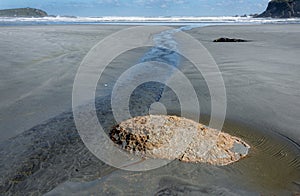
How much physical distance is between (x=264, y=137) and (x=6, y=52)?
10.7m

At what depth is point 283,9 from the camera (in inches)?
2373

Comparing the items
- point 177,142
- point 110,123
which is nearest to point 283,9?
point 110,123

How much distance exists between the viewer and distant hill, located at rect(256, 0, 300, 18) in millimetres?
56978

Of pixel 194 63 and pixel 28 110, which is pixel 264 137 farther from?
pixel 194 63

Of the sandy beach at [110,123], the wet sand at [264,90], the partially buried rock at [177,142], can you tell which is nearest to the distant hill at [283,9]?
the wet sand at [264,90]

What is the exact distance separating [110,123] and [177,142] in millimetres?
1591

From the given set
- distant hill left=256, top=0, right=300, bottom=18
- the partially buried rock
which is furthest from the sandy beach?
distant hill left=256, top=0, right=300, bottom=18

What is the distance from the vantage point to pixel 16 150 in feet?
13.3

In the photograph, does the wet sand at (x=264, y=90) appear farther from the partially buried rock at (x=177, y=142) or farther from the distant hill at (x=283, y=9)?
the distant hill at (x=283, y=9)

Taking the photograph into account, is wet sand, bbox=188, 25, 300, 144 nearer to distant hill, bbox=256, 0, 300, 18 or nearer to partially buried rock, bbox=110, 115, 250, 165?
partially buried rock, bbox=110, 115, 250, 165

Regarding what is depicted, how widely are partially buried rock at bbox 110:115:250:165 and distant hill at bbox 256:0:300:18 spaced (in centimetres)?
6165

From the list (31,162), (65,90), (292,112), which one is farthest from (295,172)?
(65,90)

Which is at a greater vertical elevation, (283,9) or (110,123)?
(283,9)

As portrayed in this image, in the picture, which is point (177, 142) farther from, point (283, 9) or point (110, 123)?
point (283, 9)
